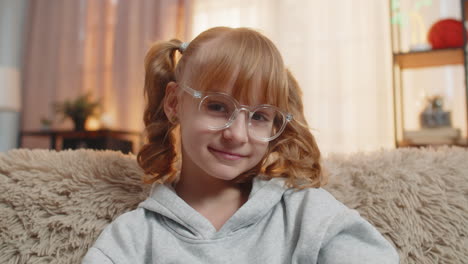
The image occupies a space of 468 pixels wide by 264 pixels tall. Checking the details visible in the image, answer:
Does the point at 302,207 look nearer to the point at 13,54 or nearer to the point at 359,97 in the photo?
the point at 359,97

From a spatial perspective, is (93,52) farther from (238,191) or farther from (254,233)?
(254,233)

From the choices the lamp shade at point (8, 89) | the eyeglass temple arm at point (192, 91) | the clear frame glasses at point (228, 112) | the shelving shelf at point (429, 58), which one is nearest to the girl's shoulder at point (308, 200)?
the clear frame glasses at point (228, 112)

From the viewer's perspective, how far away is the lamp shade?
3342mm

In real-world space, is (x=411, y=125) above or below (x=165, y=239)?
above

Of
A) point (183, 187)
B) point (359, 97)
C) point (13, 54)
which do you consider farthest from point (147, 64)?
point (13, 54)

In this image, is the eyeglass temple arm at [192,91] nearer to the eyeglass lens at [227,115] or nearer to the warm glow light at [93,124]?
the eyeglass lens at [227,115]

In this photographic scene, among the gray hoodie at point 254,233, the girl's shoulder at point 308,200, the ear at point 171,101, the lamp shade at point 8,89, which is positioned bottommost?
the gray hoodie at point 254,233

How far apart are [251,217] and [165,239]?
17 cm

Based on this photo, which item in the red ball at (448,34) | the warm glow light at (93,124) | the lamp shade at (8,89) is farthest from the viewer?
the warm glow light at (93,124)

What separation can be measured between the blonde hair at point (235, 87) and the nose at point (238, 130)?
36mm

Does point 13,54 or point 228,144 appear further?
point 13,54

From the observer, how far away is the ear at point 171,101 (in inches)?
37.2

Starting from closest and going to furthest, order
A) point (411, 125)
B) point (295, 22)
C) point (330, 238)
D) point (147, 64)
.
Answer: point (330, 238)
point (147, 64)
point (411, 125)
point (295, 22)

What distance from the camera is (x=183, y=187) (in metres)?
0.96
